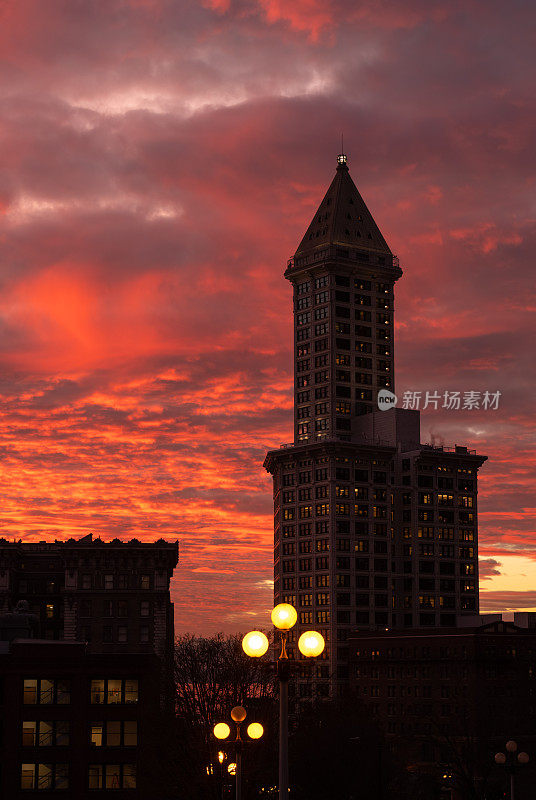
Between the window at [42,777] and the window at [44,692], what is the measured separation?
6.03 meters

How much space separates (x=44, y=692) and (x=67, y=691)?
2.22 m

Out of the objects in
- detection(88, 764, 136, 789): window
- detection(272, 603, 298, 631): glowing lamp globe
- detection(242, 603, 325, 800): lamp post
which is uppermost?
detection(272, 603, 298, 631): glowing lamp globe

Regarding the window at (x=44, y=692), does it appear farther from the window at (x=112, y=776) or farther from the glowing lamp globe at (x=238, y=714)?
the glowing lamp globe at (x=238, y=714)

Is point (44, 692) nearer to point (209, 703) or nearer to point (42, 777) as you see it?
point (42, 777)

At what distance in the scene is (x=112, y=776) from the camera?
4412 inches

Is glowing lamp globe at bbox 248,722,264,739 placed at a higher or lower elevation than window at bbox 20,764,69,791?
higher

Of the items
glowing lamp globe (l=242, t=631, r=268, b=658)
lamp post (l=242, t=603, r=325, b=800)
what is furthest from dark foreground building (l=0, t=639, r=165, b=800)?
lamp post (l=242, t=603, r=325, b=800)

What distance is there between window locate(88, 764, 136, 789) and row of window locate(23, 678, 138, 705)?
6180 millimetres

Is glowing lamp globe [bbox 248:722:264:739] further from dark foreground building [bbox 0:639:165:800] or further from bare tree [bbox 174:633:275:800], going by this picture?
dark foreground building [bbox 0:639:165:800]

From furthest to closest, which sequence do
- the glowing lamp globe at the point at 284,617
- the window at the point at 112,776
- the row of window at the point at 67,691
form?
1. the row of window at the point at 67,691
2. the window at the point at 112,776
3. the glowing lamp globe at the point at 284,617

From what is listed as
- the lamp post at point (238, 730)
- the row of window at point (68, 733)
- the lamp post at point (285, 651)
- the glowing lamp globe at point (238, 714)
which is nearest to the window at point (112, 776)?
the row of window at point (68, 733)

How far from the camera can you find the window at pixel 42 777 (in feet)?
363

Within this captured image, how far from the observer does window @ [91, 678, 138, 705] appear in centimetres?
11506

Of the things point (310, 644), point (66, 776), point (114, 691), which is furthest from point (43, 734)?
point (310, 644)
